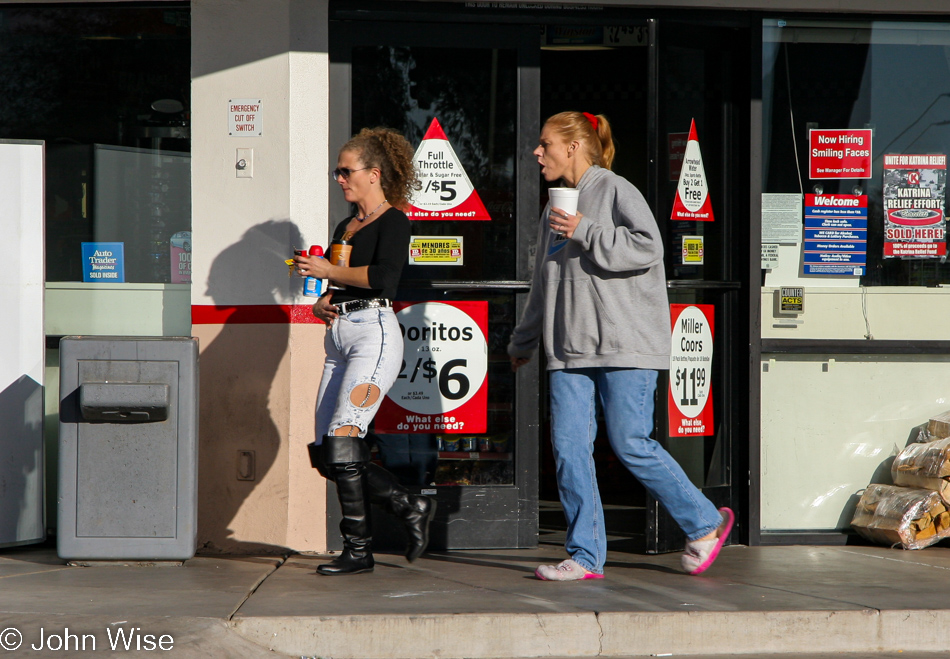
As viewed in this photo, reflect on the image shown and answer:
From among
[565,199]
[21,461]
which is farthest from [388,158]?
[21,461]

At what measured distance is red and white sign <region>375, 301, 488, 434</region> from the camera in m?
5.23

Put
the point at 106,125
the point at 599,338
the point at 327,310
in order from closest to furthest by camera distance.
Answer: the point at 599,338, the point at 327,310, the point at 106,125

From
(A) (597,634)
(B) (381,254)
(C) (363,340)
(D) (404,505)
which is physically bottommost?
(A) (597,634)

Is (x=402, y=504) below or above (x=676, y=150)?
below

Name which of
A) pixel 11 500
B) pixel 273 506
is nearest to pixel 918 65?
pixel 273 506

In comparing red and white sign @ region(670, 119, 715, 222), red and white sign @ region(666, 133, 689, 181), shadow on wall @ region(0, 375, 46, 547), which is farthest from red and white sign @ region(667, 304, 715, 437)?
shadow on wall @ region(0, 375, 46, 547)

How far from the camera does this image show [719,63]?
213 inches

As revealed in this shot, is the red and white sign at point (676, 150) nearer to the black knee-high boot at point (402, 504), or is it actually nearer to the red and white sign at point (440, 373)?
the red and white sign at point (440, 373)

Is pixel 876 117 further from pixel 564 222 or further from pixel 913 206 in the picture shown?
pixel 564 222

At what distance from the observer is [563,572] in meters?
4.28

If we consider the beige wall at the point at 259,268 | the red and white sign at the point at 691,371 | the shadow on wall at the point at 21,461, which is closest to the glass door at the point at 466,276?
the beige wall at the point at 259,268

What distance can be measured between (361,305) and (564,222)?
0.97 meters

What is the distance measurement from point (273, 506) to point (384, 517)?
1.88 feet

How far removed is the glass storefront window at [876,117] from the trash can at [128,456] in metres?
3.33
